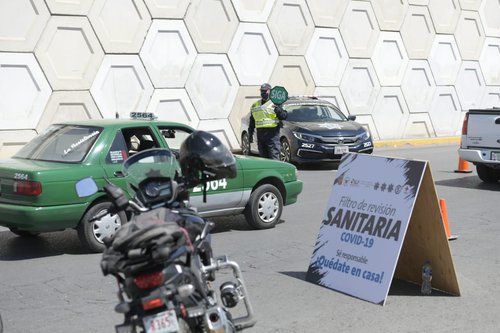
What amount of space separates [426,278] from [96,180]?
373 centimetres

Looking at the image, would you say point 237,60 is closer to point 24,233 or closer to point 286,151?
point 286,151

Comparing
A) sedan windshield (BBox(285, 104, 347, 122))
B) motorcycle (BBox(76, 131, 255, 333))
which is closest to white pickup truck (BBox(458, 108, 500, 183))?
sedan windshield (BBox(285, 104, 347, 122))

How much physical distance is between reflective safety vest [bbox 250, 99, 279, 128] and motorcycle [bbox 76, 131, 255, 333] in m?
8.47

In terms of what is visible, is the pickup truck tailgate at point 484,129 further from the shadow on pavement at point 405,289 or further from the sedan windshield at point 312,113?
the shadow on pavement at point 405,289

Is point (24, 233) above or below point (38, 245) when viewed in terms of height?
above

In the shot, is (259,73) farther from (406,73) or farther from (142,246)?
(142,246)

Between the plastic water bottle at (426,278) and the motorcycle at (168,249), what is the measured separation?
2.63m

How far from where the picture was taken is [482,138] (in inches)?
537

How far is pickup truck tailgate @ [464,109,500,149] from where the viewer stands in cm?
1345

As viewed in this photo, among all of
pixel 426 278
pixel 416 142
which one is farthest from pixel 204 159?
pixel 416 142

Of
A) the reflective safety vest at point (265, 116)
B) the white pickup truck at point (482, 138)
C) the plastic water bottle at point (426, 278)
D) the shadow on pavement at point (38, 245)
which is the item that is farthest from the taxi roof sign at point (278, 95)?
the plastic water bottle at point (426, 278)

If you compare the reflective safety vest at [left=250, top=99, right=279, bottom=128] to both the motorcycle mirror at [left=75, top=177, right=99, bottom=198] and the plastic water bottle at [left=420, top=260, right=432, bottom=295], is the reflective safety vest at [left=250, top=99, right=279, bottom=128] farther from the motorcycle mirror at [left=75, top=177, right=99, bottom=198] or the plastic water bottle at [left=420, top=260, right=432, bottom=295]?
the motorcycle mirror at [left=75, top=177, right=99, bottom=198]

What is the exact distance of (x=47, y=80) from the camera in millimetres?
16344

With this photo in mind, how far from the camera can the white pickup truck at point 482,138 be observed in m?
13.5
